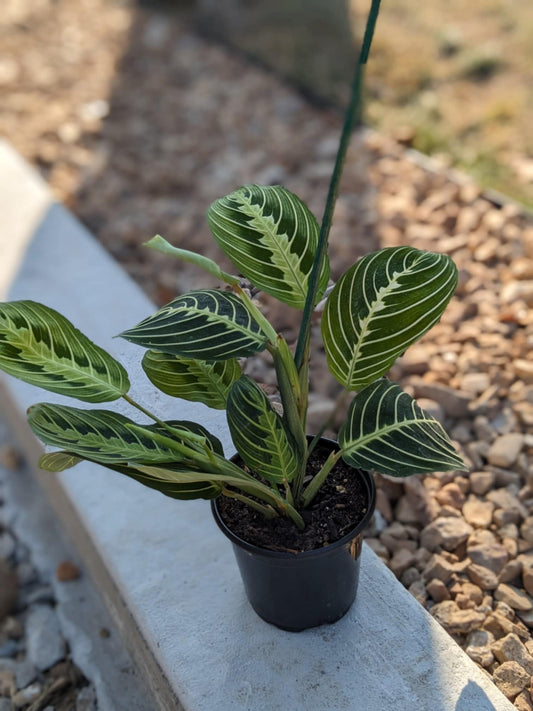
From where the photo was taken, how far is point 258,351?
1078 mm

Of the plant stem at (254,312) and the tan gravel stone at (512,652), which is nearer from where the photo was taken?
the plant stem at (254,312)

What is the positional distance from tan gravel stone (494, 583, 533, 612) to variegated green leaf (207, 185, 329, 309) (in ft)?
2.26

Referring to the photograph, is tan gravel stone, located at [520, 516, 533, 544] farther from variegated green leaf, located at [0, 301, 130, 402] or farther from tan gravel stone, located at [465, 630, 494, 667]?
variegated green leaf, located at [0, 301, 130, 402]

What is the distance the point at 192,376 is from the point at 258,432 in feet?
0.70

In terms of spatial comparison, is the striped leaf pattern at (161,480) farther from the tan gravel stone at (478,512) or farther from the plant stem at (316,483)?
the tan gravel stone at (478,512)

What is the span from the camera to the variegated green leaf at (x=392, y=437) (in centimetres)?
108

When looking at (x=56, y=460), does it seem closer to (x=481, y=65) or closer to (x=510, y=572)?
(x=510, y=572)

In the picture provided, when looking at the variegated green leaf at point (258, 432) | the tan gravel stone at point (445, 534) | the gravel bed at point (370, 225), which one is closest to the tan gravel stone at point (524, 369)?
the gravel bed at point (370, 225)

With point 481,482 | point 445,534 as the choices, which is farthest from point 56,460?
point 481,482

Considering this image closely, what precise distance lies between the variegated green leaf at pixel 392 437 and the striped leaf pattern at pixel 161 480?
21cm

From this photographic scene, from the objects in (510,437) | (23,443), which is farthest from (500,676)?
(23,443)

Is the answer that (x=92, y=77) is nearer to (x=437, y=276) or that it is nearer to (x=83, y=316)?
(x=83, y=316)

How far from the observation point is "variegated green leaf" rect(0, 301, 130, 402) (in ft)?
3.64

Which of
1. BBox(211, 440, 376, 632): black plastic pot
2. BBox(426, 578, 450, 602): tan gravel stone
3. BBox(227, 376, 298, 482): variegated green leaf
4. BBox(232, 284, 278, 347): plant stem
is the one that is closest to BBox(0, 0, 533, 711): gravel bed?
BBox(426, 578, 450, 602): tan gravel stone
